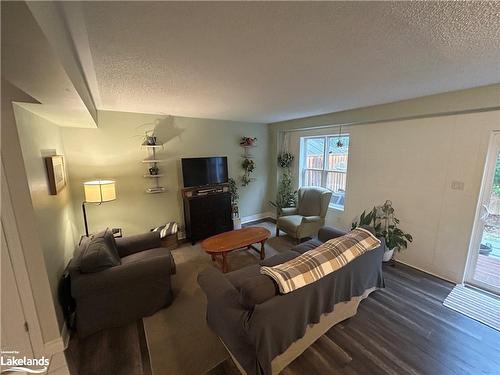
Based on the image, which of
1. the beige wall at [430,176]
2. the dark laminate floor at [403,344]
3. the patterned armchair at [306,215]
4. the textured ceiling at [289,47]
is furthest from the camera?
the patterned armchair at [306,215]

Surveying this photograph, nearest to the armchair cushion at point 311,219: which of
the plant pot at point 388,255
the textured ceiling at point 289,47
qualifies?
the plant pot at point 388,255

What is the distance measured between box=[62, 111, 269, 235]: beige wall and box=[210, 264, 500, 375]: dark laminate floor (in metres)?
2.78

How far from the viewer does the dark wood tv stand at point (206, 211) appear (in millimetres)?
→ 3658

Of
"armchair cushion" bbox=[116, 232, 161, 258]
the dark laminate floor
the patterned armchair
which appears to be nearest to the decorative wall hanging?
the patterned armchair

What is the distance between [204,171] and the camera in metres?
3.90

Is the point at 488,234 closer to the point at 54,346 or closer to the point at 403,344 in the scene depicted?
the point at 403,344

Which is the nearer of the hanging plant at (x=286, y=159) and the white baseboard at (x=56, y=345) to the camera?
the white baseboard at (x=56, y=345)

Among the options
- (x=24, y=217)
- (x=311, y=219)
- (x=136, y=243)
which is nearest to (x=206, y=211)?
(x=136, y=243)

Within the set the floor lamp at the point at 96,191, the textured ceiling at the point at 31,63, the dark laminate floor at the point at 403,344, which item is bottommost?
the dark laminate floor at the point at 403,344

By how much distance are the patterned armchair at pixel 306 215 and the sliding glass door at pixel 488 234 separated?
6.05 feet

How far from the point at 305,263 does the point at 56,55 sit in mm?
1893

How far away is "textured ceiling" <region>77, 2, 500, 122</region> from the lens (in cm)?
100

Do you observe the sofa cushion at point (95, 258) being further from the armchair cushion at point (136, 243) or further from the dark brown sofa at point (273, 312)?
the dark brown sofa at point (273, 312)

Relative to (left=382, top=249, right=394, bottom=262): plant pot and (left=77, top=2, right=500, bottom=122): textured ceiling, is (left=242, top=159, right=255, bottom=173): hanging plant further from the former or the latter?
(left=382, top=249, right=394, bottom=262): plant pot
